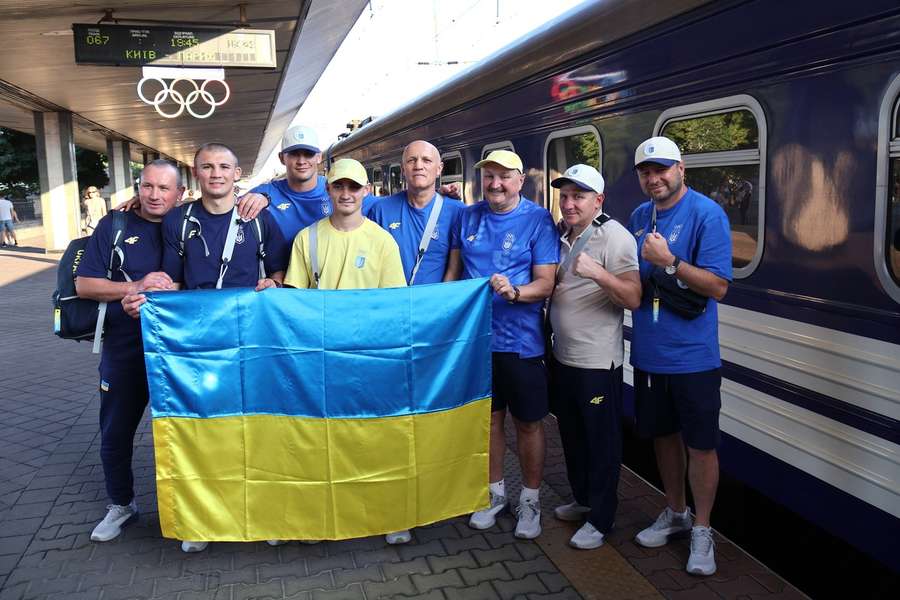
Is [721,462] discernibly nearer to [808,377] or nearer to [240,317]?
[808,377]

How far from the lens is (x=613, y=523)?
3867 millimetres

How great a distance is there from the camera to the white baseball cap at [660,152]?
3236 millimetres

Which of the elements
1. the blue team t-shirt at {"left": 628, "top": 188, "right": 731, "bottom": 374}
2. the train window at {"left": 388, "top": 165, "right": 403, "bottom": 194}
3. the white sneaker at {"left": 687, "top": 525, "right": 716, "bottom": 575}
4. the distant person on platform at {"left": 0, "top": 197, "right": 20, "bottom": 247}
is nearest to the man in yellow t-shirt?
the blue team t-shirt at {"left": 628, "top": 188, "right": 731, "bottom": 374}

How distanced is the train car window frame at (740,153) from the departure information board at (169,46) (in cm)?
822

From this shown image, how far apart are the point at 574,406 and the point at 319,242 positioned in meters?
1.55

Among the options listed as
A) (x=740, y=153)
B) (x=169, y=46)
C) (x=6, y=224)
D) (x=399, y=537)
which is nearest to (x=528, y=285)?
(x=740, y=153)

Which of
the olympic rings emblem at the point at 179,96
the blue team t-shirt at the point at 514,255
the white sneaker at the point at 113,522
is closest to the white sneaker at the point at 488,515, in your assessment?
the blue team t-shirt at the point at 514,255

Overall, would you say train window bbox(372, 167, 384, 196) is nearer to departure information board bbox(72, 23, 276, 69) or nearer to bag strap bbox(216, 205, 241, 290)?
departure information board bbox(72, 23, 276, 69)

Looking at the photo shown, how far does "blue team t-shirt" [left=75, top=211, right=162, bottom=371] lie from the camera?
142 inches

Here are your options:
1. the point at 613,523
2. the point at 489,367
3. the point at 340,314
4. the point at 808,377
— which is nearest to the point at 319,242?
the point at 340,314

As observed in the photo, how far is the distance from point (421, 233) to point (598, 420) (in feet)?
4.54

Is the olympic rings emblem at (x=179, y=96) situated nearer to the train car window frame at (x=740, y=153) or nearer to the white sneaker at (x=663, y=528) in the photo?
the train car window frame at (x=740, y=153)

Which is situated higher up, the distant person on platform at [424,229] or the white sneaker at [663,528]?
the distant person on platform at [424,229]

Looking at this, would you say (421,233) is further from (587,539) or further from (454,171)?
(454,171)
